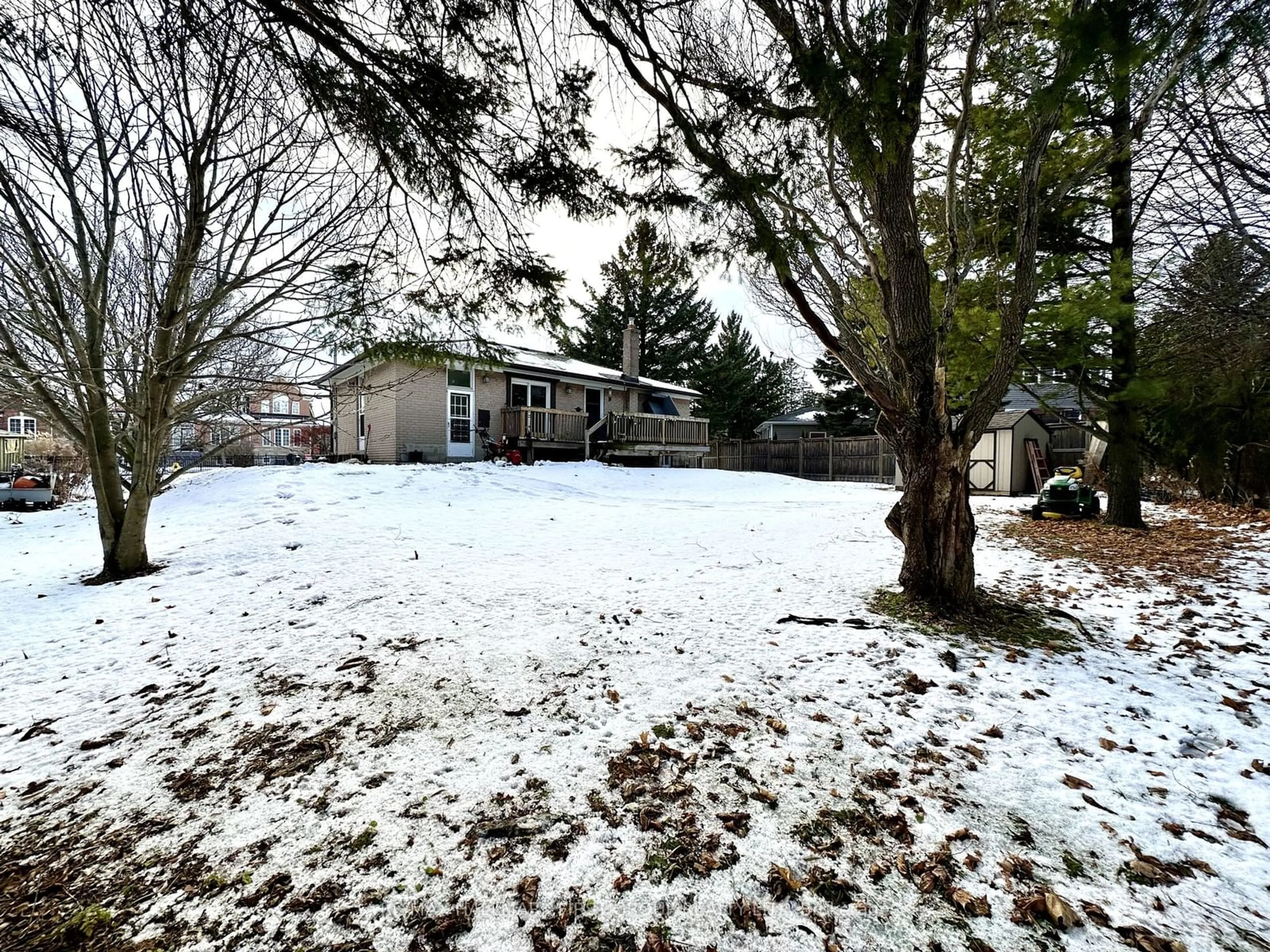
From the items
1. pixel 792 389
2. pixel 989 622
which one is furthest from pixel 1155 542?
pixel 792 389

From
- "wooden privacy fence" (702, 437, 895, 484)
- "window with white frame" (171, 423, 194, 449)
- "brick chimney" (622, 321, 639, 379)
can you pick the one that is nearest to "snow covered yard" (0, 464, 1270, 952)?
"window with white frame" (171, 423, 194, 449)

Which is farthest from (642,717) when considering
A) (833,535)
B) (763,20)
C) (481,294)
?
(833,535)

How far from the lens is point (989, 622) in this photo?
156 inches

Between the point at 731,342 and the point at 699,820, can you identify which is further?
the point at 731,342

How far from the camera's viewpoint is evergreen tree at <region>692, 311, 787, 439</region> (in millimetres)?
29188

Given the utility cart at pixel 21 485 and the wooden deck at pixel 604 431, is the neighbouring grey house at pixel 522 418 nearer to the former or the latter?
the wooden deck at pixel 604 431

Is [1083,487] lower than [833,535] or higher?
higher

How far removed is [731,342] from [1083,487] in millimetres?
23595

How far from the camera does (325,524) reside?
293 inches

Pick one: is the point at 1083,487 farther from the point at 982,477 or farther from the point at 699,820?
the point at 699,820

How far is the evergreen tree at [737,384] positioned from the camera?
1149 inches

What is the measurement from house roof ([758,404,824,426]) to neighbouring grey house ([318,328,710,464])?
40.8 ft

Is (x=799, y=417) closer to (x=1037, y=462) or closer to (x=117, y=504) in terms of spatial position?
(x=1037, y=462)

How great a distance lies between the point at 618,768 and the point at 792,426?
1226 inches
